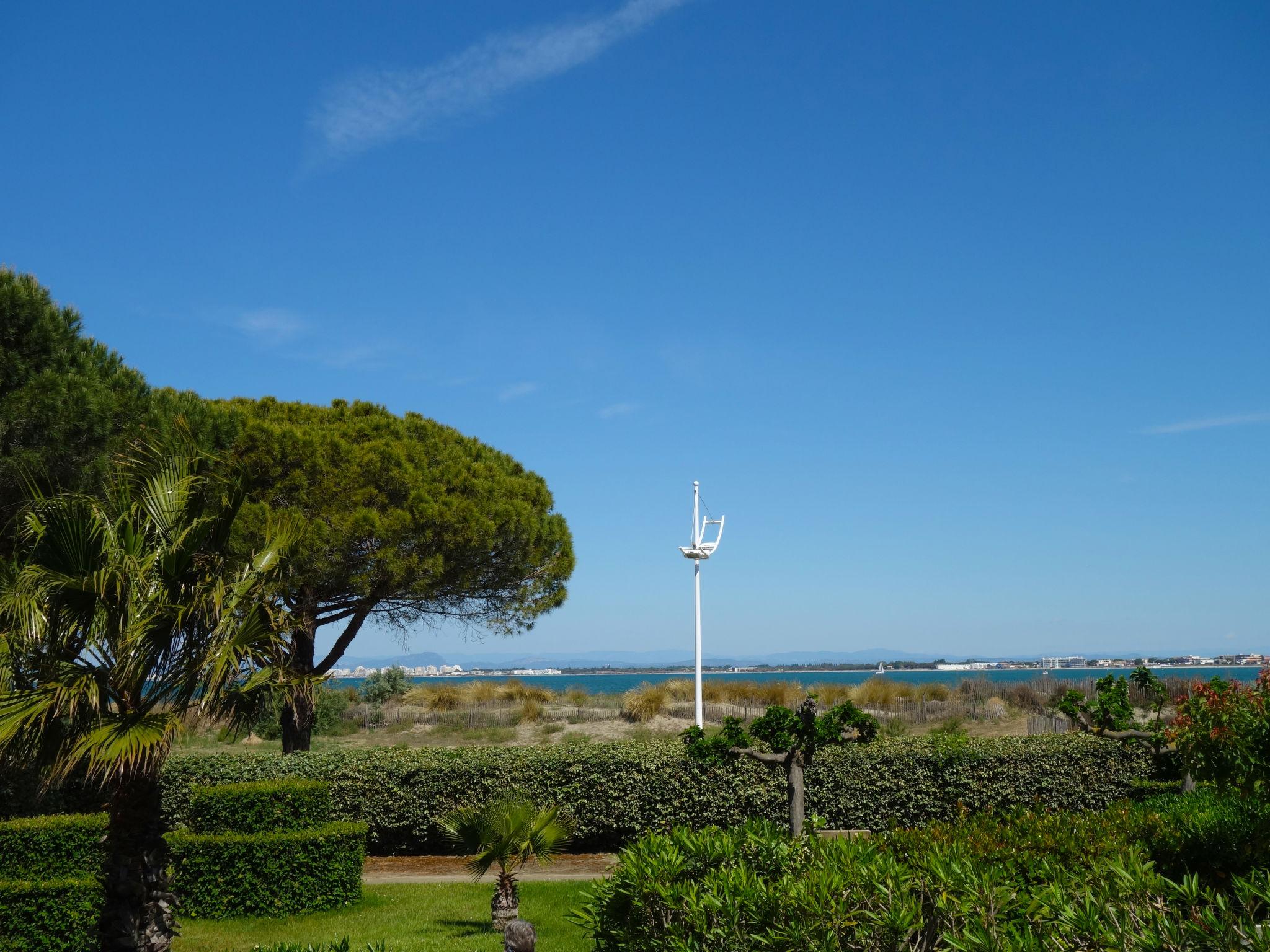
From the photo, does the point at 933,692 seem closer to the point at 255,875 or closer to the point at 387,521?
the point at 387,521

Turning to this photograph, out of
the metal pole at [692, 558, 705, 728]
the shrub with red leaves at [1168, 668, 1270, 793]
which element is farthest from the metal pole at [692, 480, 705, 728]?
the shrub with red leaves at [1168, 668, 1270, 793]

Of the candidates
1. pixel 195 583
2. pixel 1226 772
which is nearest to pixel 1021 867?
pixel 1226 772

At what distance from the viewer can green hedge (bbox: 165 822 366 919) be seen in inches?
428

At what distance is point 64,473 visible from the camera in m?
13.0

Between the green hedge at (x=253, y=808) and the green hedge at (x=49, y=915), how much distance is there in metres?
2.03

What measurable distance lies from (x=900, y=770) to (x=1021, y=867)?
8930 millimetres

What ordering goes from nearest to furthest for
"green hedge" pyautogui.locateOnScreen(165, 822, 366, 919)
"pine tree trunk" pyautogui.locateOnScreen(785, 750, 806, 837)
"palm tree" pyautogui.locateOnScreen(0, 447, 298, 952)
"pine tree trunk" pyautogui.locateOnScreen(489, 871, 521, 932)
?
1. "palm tree" pyautogui.locateOnScreen(0, 447, 298, 952)
2. "pine tree trunk" pyautogui.locateOnScreen(489, 871, 521, 932)
3. "pine tree trunk" pyautogui.locateOnScreen(785, 750, 806, 837)
4. "green hedge" pyautogui.locateOnScreen(165, 822, 366, 919)

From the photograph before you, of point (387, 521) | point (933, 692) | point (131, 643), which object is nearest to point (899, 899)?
point (131, 643)

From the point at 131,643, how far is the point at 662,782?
8608mm

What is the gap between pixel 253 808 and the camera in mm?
11398

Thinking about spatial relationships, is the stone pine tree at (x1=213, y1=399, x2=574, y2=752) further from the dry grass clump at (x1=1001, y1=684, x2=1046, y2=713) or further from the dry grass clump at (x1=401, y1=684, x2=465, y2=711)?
the dry grass clump at (x1=1001, y1=684, x2=1046, y2=713)

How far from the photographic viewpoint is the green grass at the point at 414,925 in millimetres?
9242

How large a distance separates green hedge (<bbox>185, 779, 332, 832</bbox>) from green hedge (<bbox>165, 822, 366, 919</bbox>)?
167mm

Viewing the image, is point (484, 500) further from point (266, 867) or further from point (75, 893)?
point (75, 893)
